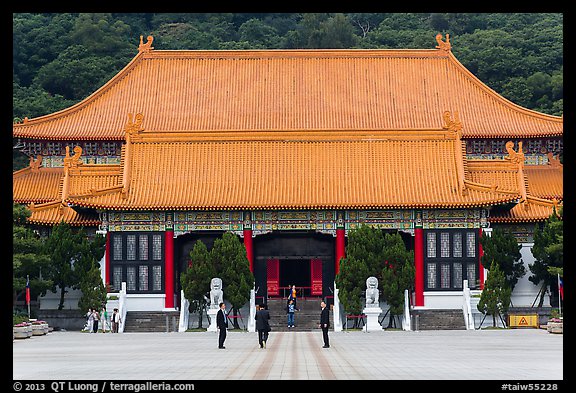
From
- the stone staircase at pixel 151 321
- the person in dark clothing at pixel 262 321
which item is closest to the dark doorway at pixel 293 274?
the stone staircase at pixel 151 321

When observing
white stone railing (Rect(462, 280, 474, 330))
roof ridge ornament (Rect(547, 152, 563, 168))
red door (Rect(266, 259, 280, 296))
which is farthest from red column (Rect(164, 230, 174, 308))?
roof ridge ornament (Rect(547, 152, 563, 168))

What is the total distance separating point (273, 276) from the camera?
59.3 metres

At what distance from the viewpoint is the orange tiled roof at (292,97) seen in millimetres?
64938

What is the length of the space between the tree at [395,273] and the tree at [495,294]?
2998 millimetres

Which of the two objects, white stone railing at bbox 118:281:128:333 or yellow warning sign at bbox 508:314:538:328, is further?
white stone railing at bbox 118:281:128:333

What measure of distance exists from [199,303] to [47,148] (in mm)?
15604

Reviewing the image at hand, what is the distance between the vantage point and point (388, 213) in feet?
184

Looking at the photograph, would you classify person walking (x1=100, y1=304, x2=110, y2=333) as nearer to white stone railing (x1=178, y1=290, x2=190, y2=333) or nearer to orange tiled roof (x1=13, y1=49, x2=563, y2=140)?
white stone railing (x1=178, y1=290, x2=190, y2=333)

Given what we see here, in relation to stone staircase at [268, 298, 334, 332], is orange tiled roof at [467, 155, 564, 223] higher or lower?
higher

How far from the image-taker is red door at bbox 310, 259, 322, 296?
192 feet

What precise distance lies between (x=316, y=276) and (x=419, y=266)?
575 cm

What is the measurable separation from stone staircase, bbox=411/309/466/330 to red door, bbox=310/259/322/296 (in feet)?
19.7

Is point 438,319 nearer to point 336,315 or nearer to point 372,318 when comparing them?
point 372,318

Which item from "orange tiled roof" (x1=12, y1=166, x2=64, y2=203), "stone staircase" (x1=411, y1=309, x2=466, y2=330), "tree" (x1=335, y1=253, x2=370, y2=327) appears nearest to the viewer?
"tree" (x1=335, y1=253, x2=370, y2=327)
